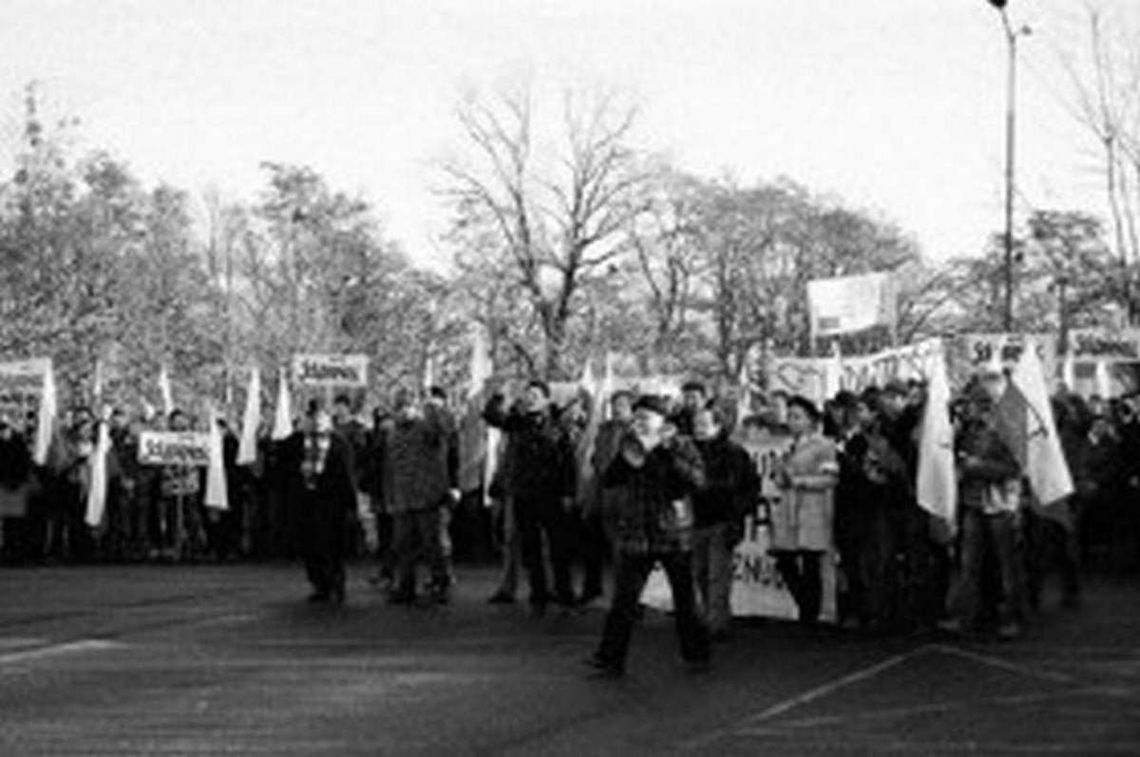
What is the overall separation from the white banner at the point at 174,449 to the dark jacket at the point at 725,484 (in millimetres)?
11950

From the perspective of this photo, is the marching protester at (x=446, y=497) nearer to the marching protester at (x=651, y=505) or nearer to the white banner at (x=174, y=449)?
the marching protester at (x=651, y=505)

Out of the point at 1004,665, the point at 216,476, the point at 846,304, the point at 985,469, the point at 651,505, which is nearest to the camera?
the point at 651,505

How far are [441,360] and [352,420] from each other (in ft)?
171

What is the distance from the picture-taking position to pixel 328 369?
28016 millimetres

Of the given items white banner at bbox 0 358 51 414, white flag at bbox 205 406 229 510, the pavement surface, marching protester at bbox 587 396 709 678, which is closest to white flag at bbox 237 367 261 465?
white flag at bbox 205 406 229 510

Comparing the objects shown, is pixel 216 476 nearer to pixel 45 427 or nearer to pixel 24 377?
pixel 45 427

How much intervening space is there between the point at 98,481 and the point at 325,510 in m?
8.38

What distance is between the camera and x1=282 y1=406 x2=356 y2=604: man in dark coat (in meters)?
18.2

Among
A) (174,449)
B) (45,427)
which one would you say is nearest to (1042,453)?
(174,449)

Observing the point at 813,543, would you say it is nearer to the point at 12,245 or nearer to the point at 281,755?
the point at 281,755

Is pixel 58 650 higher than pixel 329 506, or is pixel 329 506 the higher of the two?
pixel 329 506

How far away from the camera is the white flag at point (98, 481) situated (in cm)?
2573

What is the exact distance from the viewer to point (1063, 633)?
15625mm

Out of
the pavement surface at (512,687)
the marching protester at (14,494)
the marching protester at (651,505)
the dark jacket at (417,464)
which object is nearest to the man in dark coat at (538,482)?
the pavement surface at (512,687)
